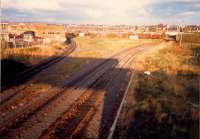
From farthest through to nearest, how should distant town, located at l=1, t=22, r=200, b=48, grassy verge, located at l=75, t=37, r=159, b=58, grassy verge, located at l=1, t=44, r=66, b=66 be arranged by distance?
1. distant town, located at l=1, t=22, r=200, b=48
2. grassy verge, located at l=75, t=37, r=159, b=58
3. grassy verge, located at l=1, t=44, r=66, b=66

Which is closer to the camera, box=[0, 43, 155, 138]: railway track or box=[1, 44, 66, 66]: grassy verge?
box=[0, 43, 155, 138]: railway track

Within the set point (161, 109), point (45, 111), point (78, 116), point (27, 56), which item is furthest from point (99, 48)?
point (78, 116)

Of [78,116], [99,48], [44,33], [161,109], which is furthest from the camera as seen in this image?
[44,33]

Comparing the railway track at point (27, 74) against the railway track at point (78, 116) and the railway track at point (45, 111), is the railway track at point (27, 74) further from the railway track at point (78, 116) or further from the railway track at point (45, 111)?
the railway track at point (78, 116)

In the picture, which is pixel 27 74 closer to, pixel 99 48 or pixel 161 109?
pixel 161 109

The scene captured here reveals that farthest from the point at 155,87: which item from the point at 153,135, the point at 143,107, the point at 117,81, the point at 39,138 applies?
the point at 39,138

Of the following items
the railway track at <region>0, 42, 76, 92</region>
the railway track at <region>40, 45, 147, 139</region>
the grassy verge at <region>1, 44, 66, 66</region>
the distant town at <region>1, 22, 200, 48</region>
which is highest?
the distant town at <region>1, 22, 200, 48</region>

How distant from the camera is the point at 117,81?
2291 cm

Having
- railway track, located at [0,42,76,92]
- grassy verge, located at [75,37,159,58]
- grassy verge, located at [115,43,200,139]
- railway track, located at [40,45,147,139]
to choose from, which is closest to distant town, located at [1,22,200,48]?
grassy verge, located at [75,37,159,58]

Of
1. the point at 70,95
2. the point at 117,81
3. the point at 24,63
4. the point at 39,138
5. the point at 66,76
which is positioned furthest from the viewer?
the point at 24,63

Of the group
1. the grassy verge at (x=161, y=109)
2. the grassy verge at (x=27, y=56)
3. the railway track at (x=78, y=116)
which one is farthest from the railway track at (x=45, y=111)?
the grassy verge at (x=27, y=56)

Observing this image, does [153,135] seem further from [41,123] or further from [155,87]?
[155,87]

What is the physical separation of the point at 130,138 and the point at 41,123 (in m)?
4.01

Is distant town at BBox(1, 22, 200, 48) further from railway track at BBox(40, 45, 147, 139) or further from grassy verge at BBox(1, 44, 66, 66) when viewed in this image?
railway track at BBox(40, 45, 147, 139)
